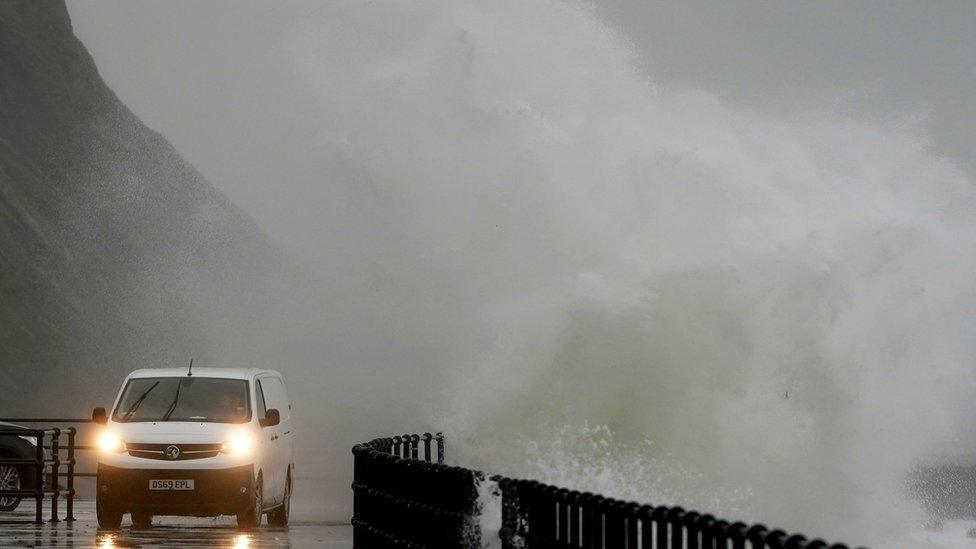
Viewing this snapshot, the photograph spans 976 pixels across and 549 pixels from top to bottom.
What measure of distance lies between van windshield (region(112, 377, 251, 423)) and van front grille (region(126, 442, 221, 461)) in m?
0.48

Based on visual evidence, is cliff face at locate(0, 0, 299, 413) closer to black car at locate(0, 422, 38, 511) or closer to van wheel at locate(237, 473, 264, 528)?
black car at locate(0, 422, 38, 511)

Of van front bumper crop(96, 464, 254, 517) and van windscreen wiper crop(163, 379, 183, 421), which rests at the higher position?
van windscreen wiper crop(163, 379, 183, 421)

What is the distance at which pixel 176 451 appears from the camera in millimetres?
21266

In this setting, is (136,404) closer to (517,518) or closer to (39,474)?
(39,474)

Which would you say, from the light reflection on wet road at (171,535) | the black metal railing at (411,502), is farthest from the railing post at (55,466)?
the black metal railing at (411,502)

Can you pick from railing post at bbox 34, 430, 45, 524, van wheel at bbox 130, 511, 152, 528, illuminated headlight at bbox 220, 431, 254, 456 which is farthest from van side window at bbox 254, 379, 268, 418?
railing post at bbox 34, 430, 45, 524

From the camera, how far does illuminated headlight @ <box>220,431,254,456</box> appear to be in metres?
21.2

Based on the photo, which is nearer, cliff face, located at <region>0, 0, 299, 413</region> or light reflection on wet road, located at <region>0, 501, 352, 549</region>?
light reflection on wet road, located at <region>0, 501, 352, 549</region>

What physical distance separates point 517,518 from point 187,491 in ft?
35.5

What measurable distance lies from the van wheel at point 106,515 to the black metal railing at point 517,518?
4995mm

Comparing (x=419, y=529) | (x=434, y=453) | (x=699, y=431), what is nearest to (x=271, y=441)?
(x=419, y=529)

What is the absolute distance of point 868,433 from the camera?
142 ft

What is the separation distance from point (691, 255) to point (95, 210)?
365 feet

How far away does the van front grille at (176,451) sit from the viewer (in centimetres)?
2125
